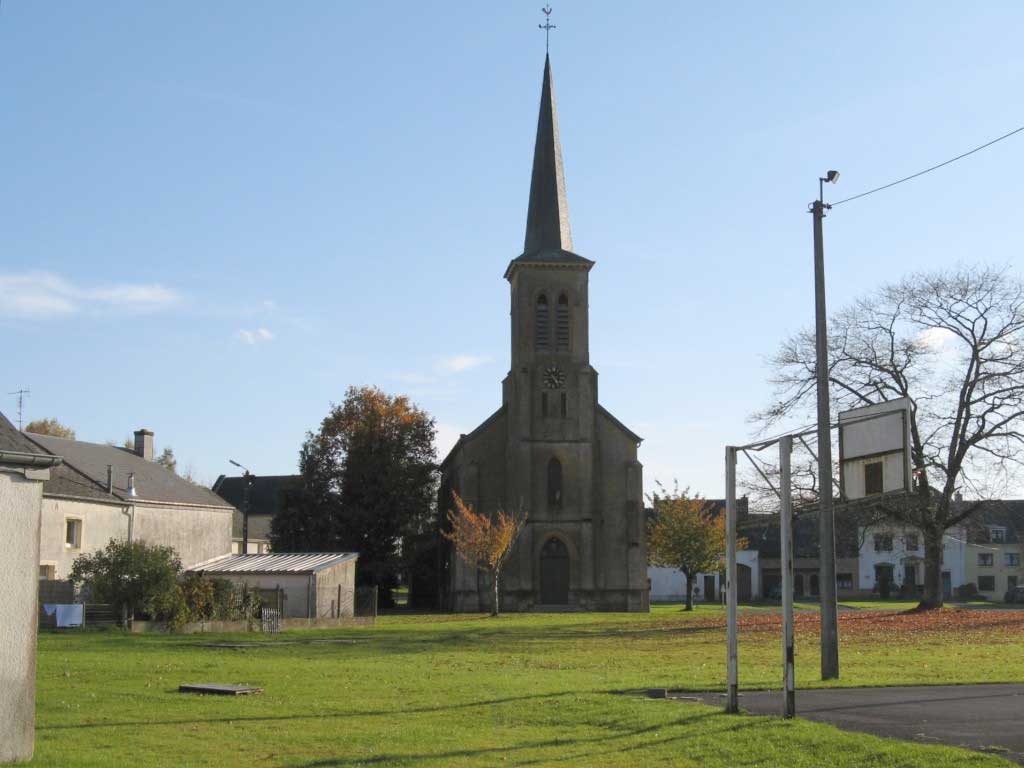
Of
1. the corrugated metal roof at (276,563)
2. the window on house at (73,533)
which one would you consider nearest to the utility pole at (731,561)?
the corrugated metal roof at (276,563)

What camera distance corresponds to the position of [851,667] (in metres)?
21.6

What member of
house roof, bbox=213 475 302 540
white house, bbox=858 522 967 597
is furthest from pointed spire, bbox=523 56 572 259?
house roof, bbox=213 475 302 540

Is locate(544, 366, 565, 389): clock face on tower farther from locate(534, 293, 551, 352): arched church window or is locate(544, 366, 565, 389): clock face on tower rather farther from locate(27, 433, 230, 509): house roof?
locate(27, 433, 230, 509): house roof

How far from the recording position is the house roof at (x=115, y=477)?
4712 centimetres

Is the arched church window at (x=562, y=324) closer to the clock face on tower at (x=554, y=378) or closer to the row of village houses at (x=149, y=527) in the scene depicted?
the clock face on tower at (x=554, y=378)

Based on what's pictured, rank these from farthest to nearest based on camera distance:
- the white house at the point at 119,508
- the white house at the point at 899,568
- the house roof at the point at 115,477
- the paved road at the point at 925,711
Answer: the white house at the point at 899,568
the house roof at the point at 115,477
the white house at the point at 119,508
the paved road at the point at 925,711

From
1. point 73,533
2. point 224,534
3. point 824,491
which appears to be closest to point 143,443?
point 224,534

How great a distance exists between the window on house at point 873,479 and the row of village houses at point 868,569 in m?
63.8

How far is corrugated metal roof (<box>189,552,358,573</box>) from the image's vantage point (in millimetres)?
43500

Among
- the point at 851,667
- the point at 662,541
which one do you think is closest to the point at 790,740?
the point at 851,667

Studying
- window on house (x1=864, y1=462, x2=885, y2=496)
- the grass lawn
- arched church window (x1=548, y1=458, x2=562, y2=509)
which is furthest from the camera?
arched church window (x1=548, y1=458, x2=562, y2=509)

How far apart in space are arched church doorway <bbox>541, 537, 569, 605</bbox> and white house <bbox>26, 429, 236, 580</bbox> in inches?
642

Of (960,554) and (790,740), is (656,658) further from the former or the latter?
(960,554)

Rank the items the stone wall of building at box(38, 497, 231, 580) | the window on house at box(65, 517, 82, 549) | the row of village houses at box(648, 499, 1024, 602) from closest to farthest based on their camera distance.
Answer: the stone wall of building at box(38, 497, 231, 580), the window on house at box(65, 517, 82, 549), the row of village houses at box(648, 499, 1024, 602)
